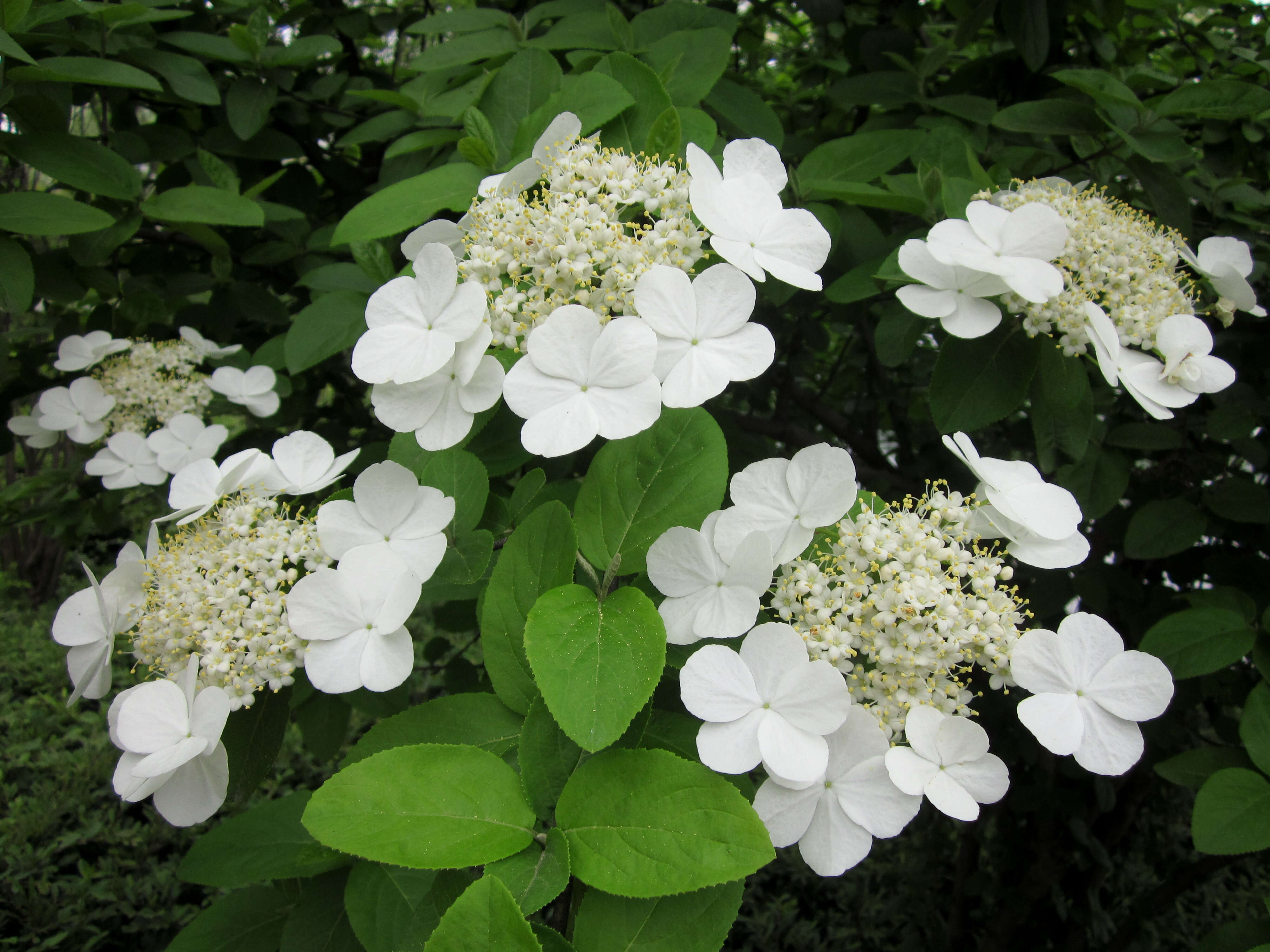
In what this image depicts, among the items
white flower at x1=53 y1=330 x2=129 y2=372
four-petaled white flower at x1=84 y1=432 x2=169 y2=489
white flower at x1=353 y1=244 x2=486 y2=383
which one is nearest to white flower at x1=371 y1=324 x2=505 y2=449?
white flower at x1=353 y1=244 x2=486 y2=383

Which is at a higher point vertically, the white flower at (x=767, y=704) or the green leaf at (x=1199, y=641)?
the white flower at (x=767, y=704)

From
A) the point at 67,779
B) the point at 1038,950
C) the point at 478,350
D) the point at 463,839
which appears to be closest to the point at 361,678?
the point at 463,839

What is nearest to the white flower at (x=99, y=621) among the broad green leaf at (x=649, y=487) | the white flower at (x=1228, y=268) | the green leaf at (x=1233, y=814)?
the broad green leaf at (x=649, y=487)

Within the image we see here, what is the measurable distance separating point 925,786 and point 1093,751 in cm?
23

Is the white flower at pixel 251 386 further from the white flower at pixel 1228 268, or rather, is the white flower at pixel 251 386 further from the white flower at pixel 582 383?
the white flower at pixel 1228 268

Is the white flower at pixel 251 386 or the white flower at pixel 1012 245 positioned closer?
the white flower at pixel 1012 245

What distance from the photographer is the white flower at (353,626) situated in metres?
1.00

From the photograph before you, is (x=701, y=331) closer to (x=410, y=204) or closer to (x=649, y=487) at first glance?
(x=649, y=487)

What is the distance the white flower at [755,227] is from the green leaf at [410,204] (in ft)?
1.61

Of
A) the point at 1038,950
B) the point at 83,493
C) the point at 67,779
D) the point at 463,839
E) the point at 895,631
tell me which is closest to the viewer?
the point at 463,839

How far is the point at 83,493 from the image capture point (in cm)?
247

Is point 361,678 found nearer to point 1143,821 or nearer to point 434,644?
point 434,644

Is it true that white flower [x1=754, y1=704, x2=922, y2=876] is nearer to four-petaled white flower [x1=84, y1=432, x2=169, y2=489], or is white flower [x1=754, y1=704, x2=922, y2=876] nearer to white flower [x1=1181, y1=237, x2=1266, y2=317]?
white flower [x1=1181, y1=237, x2=1266, y2=317]

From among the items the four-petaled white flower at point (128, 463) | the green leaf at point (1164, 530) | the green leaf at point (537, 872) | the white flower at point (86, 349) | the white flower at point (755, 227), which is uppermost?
the white flower at point (755, 227)
